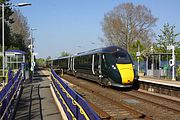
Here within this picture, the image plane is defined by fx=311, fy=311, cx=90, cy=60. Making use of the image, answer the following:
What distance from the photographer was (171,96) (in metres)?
18.1

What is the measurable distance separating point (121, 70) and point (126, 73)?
0.37 meters

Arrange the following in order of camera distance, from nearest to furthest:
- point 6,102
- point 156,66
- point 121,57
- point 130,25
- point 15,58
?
point 6,102, point 121,57, point 15,58, point 156,66, point 130,25

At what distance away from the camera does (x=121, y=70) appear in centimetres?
1975

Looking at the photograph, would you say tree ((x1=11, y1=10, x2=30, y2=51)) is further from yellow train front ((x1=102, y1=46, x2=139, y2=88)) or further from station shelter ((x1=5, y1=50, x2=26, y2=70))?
yellow train front ((x1=102, y1=46, x2=139, y2=88))

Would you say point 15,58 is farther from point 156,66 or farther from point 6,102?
point 6,102

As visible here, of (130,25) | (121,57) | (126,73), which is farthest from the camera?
(130,25)

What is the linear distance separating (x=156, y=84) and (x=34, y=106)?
9726 mm

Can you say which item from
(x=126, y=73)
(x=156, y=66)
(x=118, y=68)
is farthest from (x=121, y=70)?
(x=156, y=66)

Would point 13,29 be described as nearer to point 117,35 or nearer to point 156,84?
point 117,35

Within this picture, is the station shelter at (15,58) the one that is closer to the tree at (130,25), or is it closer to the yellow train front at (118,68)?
the yellow train front at (118,68)

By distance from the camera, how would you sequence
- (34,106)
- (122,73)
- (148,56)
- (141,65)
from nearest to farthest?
(34,106)
(122,73)
(148,56)
(141,65)

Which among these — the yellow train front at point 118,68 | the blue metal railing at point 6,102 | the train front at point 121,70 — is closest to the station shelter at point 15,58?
the yellow train front at point 118,68

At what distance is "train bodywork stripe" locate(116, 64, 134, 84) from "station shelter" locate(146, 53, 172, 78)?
12939 millimetres

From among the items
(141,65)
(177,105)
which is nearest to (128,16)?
(141,65)
